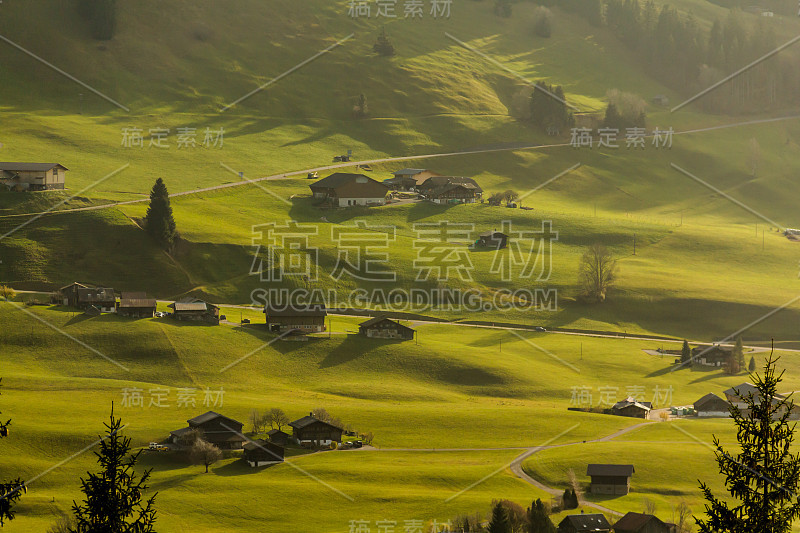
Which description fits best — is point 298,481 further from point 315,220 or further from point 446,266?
point 315,220

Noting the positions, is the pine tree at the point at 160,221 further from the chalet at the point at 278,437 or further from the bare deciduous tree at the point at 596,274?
the bare deciduous tree at the point at 596,274

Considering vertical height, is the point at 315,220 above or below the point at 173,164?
below

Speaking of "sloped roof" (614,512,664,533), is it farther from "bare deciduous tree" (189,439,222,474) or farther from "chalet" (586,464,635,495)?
"bare deciduous tree" (189,439,222,474)

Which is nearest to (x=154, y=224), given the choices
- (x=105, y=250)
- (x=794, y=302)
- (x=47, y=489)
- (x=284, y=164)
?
(x=105, y=250)

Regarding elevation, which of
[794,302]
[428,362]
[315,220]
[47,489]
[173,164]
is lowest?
[47,489]

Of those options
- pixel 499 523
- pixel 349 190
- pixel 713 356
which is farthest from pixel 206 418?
pixel 349 190

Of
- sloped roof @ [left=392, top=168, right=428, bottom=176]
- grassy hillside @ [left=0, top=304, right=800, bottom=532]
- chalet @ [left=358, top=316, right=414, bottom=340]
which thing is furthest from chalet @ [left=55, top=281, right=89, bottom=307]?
sloped roof @ [left=392, top=168, right=428, bottom=176]

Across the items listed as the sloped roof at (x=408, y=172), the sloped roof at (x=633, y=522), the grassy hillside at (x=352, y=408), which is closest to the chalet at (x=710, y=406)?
the grassy hillside at (x=352, y=408)
